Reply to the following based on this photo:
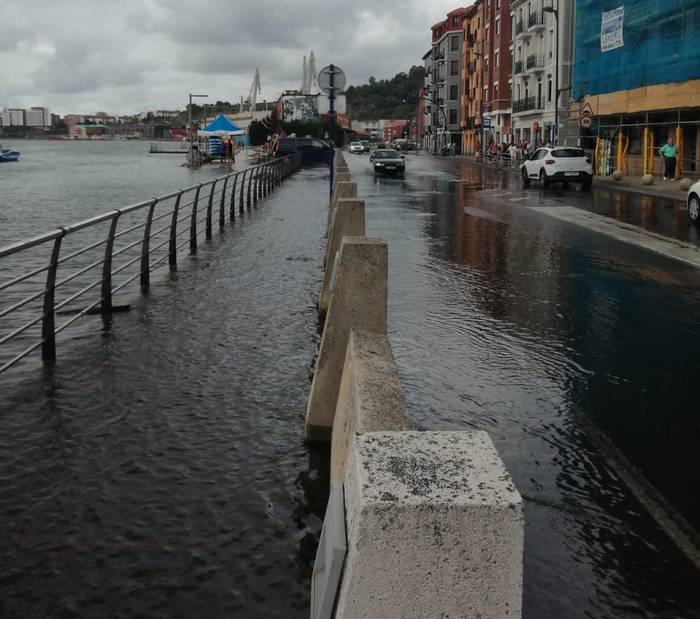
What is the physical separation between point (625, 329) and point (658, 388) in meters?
2.13

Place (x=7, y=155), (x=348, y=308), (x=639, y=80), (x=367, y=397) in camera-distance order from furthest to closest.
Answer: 1. (x=7, y=155)
2. (x=639, y=80)
3. (x=348, y=308)
4. (x=367, y=397)

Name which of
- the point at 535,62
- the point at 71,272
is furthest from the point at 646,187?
the point at 535,62

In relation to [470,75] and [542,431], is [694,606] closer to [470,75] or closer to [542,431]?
[542,431]

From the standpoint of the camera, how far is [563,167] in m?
33.4

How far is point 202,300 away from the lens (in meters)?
10.3

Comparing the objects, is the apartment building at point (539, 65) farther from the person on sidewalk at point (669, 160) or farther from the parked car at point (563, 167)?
the parked car at point (563, 167)

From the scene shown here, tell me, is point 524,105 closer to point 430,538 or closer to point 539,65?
point 539,65

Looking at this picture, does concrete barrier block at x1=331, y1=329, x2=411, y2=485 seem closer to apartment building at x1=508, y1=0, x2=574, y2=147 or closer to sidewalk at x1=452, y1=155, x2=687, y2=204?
sidewalk at x1=452, y1=155, x2=687, y2=204

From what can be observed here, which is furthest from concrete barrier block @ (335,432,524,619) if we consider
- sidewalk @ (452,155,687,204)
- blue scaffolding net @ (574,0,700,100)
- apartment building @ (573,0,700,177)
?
blue scaffolding net @ (574,0,700,100)

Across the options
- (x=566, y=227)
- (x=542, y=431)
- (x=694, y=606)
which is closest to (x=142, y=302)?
(x=542, y=431)

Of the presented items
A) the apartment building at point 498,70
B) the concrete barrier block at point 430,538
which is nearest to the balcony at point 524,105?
the apartment building at point 498,70

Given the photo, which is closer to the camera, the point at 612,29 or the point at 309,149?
the point at 612,29

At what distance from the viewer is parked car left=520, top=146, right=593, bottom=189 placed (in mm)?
33250

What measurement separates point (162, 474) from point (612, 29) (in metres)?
39.3
